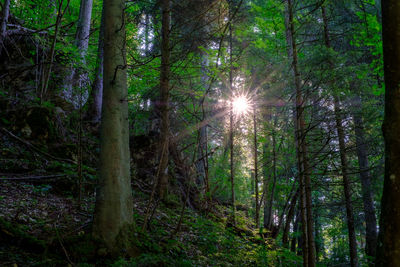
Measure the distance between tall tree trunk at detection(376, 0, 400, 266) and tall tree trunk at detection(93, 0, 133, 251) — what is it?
9.44 ft

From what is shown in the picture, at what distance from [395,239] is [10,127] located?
6606 millimetres

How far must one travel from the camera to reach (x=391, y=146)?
2.30 meters

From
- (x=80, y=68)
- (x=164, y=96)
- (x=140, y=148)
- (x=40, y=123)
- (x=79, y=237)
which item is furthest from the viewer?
(x=140, y=148)

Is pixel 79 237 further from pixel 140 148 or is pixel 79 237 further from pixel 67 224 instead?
pixel 140 148

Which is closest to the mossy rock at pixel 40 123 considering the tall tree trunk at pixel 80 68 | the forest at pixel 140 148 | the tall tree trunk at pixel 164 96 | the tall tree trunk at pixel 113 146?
the forest at pixel 140 148

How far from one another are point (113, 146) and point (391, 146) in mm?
3124

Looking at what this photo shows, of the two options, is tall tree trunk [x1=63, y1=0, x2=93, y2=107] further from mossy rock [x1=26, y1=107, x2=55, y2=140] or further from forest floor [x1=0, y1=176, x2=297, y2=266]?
forest floor [x1=0, y1=176, x2=297, y2=266]

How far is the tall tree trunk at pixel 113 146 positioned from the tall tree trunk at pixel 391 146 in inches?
113

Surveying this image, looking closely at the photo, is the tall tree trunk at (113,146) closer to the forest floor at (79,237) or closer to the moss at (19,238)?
the forest floor at (79,237)

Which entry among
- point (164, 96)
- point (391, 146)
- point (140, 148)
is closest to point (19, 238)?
point (164, 96)

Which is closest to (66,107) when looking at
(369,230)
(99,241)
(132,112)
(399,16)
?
(132,112)

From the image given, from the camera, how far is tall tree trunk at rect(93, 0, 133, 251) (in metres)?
3.09

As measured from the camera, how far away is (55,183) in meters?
4.80

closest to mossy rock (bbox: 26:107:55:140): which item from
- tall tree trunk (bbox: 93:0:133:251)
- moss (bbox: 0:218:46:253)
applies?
moss (bbox: 0:218:46:253)
